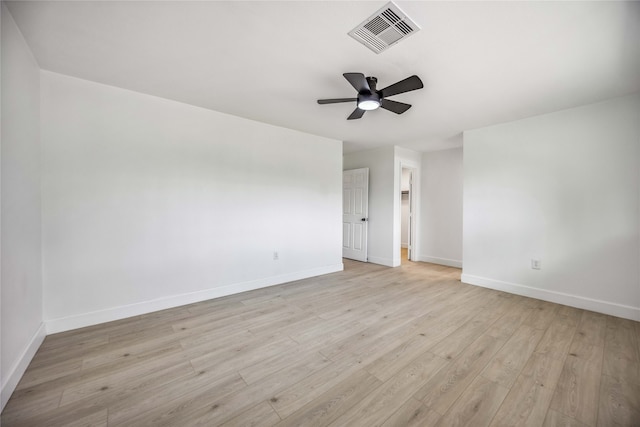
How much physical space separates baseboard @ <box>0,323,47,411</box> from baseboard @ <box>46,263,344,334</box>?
0.15 metres

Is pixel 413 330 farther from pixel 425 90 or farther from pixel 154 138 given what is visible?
pixel 154 138

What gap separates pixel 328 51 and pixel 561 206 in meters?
3.47

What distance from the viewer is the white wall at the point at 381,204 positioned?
5.14 m

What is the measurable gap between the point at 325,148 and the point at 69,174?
344 centimetres

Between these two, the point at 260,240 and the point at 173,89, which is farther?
the point at 260,240

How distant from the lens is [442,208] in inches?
217

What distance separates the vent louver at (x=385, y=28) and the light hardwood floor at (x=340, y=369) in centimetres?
247

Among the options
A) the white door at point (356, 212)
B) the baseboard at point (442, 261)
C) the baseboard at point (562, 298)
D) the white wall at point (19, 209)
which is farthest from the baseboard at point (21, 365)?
the baseboard at point (442, 261)

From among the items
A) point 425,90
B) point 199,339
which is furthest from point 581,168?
point 199,339

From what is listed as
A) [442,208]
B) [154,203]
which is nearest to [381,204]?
[442,208]

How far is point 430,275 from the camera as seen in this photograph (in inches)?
179

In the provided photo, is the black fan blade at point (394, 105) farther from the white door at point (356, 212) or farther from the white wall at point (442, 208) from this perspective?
the white wall at point (442, 208)

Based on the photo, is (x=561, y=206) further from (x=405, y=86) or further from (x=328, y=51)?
(x=328, y=51)

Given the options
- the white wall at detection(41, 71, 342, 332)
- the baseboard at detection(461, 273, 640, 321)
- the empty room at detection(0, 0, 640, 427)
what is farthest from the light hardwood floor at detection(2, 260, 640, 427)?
the white wall at detection(41, 71, 342, 332)
